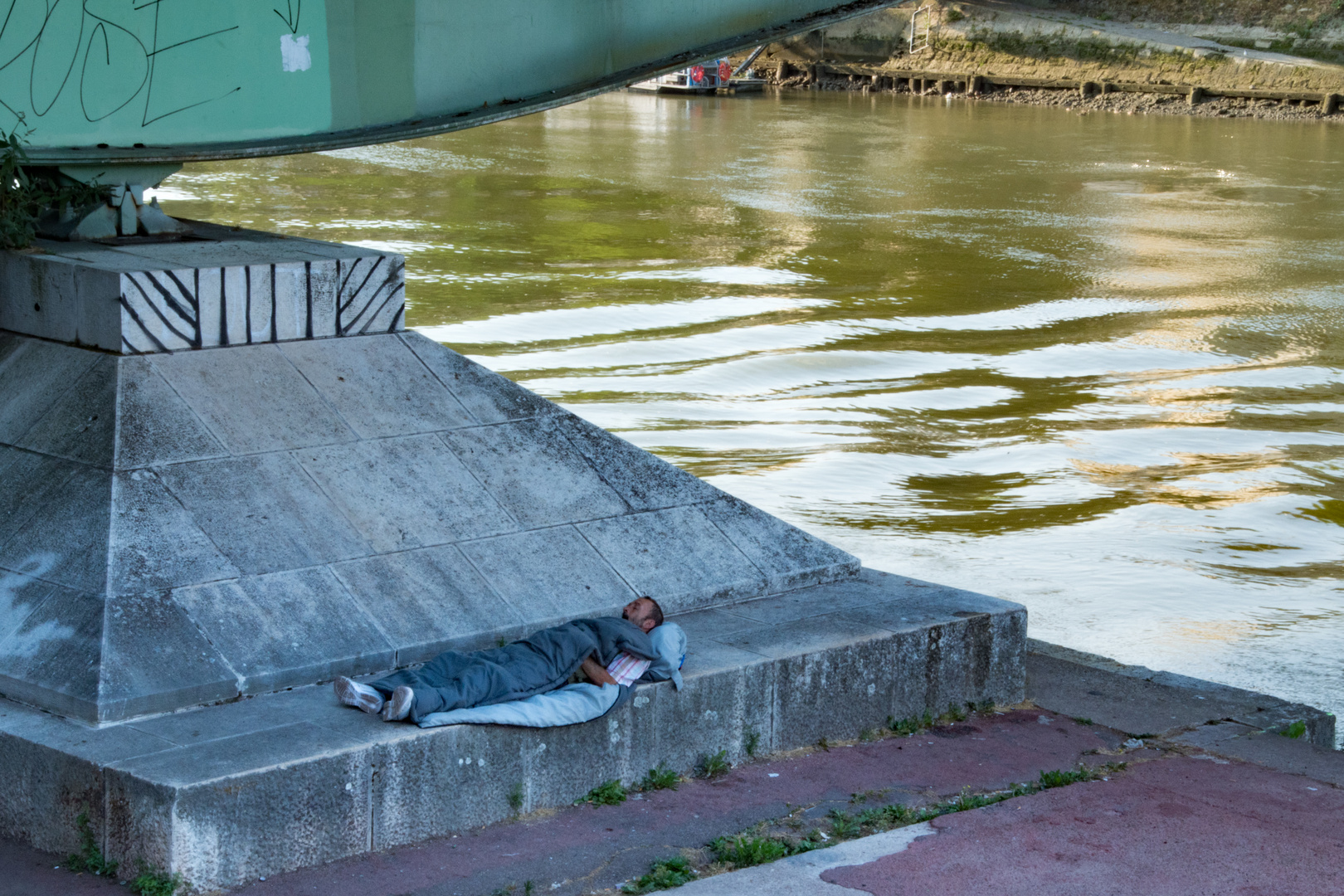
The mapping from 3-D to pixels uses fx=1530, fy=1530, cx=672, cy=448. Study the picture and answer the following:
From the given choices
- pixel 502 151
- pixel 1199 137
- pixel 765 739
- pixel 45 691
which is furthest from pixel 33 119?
pixel 1199 137

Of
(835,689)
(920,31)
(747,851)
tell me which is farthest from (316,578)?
(920,31)

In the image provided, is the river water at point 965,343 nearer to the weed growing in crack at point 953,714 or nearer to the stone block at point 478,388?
the weed growing in crack at point 953,714

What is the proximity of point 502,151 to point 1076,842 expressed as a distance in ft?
94.6

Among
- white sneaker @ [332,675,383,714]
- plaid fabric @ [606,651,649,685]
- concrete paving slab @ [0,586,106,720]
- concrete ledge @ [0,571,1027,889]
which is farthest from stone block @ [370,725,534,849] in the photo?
concrete paving slab @ [0,586,106,720]

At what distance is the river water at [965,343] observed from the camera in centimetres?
913

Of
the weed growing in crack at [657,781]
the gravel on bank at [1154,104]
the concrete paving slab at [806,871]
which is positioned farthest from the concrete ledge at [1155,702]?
the gravel on bank at [1154,104]

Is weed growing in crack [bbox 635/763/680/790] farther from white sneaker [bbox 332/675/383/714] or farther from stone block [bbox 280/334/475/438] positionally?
stone block [bbox 280/334/475/438]

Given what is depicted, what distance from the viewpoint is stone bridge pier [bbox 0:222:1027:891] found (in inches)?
184

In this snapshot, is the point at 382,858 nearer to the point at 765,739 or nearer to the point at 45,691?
the point at 45,691

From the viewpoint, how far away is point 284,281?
6086 millimetres

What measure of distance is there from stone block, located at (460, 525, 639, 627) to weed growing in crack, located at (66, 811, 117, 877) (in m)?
1.75

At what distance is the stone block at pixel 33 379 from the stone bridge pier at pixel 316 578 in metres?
0.01

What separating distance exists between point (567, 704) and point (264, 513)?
1.35 metres

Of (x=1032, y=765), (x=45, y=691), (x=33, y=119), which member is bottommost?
(x=1032, y=765)
